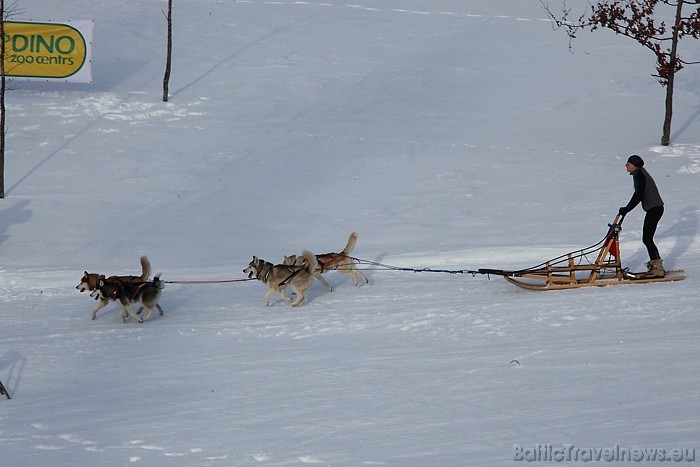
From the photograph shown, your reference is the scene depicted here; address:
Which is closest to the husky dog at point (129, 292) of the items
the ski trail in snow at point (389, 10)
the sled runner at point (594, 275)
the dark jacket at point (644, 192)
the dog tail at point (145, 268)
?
the dog tail at point (145, 268)

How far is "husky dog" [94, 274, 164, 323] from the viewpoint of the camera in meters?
9.76

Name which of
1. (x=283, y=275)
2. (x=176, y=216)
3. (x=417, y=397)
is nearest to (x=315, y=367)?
(x=417, y=397)

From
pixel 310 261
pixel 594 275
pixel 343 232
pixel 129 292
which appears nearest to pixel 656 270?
pixel 594 275

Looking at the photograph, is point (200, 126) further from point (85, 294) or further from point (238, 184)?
point (85, 294)

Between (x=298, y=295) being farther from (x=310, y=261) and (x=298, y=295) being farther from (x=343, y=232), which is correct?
(x=343, y=232)

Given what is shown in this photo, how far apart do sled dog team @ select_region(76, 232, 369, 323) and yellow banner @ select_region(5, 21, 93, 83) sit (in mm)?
11206

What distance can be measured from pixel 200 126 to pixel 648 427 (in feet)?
50.9

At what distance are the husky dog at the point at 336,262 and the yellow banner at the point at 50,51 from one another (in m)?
11.6

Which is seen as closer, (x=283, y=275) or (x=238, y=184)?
A: (x=283, y=275)

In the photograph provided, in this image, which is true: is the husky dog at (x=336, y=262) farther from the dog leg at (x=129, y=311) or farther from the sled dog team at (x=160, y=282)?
the dog leg at (x=129, y=311)

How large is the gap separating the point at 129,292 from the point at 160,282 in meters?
0.39

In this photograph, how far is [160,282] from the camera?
9.91m

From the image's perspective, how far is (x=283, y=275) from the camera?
401 inches

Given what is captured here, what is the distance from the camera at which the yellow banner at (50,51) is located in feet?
63.3
